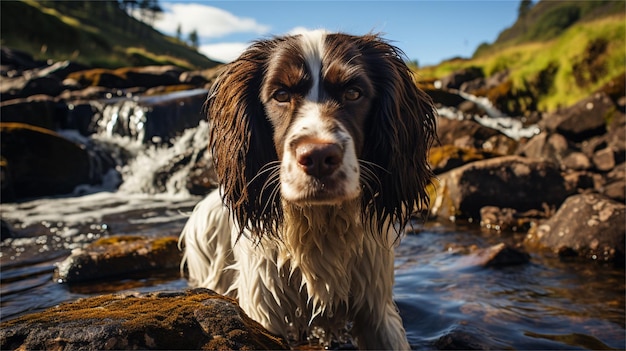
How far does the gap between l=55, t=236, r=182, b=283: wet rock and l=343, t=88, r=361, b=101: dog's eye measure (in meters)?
3.78

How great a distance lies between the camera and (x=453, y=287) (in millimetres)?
5648

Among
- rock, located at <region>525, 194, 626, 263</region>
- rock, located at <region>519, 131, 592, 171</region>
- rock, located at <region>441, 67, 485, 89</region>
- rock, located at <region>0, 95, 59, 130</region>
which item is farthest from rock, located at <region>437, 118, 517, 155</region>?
rock, located at <region>441, 67, 485, 89</region>

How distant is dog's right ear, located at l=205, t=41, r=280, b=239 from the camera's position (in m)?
3.44

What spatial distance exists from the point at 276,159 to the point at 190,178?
9.80 metres

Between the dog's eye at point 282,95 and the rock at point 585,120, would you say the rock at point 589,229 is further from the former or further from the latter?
the rock at point 585,120

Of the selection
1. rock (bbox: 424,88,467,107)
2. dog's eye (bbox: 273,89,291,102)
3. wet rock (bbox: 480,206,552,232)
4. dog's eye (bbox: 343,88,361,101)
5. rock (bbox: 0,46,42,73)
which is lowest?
wet rock (bbox: 480,206,552,232)

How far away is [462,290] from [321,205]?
281 centimetres

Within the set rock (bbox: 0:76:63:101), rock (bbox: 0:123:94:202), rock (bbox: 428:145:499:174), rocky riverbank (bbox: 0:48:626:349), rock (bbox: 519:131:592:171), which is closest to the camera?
rocky riverbank (bbox: 0:48:626:349)

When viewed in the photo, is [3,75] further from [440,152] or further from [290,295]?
[290,295]

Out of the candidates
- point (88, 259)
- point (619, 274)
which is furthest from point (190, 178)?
point (619, 274)

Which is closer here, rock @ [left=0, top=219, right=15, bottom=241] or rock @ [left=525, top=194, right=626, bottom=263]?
rock @ [left=525, top=194, right=626, bottom=263]

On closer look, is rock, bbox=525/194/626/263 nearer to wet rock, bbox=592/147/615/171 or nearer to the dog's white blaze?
wet rock, bbox=592/147/615/171

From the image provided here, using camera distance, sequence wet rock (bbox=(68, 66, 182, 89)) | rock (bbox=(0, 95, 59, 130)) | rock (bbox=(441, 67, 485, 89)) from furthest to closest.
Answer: rock (bbox=(441, 67, 485, 89)), wet rock (bbox=(68, 66, 182, 89)), rock (bbox=(0, 95, 59, 130))

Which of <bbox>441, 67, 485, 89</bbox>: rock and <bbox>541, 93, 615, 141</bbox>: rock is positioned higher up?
<bbox>441, 67, 485, 89</bbox>: rock
